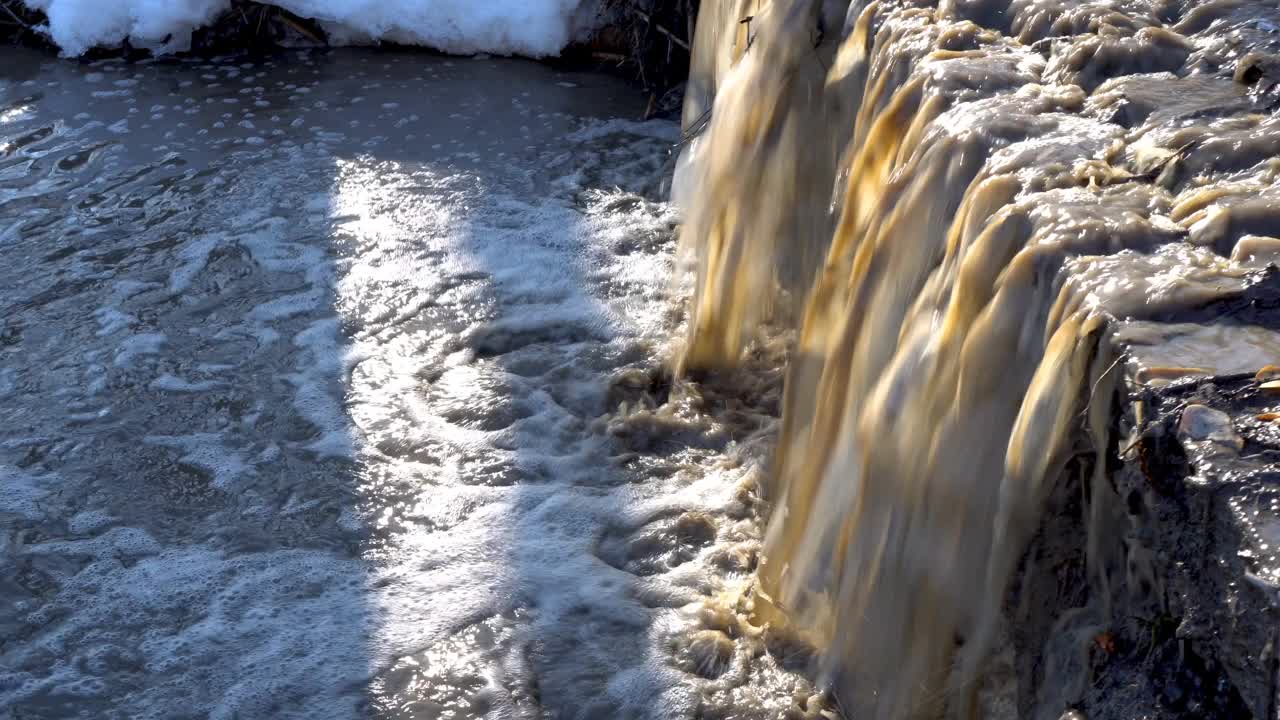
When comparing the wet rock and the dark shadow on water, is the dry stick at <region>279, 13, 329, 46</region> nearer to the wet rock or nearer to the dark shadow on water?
the dark shadow on water

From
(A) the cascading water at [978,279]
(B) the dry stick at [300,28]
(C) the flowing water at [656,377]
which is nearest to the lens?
(A) the cascading water at [978,279]

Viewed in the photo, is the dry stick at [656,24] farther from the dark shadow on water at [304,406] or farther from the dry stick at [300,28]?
the dry stick at [300,28]

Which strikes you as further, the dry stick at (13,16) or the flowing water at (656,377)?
the dry stick at (13,16)

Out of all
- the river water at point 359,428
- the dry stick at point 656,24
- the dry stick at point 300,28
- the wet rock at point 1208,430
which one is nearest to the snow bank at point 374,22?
the dry stick at point 300,28

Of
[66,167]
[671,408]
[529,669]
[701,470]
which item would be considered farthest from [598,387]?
[66,167]

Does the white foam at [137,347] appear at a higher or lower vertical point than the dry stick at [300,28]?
lower

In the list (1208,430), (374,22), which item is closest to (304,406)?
(1208,430)

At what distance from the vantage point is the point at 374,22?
6.88 metres

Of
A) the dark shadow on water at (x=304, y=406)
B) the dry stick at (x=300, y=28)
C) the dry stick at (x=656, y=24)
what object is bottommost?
the dark shadow on water at (x=304, y=406)

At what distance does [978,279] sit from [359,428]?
7.39 ft

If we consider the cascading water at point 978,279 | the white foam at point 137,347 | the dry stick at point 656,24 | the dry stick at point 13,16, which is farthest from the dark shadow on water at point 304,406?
the dry stick at point 13,16

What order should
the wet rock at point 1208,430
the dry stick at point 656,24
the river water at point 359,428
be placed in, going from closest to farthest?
the wet rock at point 1208,430, the river water at point 359,428, the dry stick at point 656,24

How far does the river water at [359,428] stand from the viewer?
293 cm

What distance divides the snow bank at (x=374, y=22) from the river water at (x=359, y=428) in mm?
708
